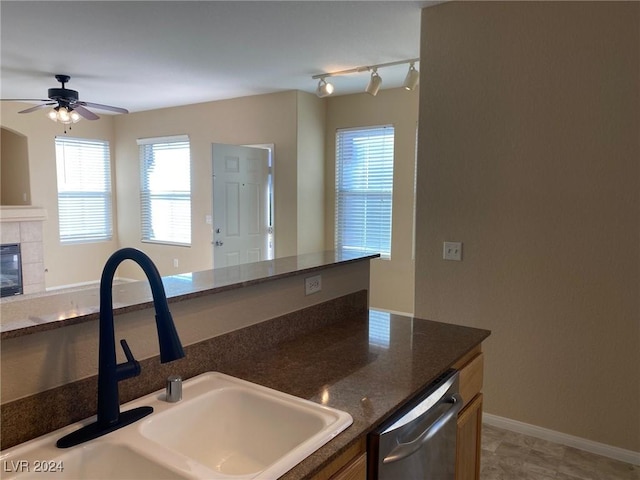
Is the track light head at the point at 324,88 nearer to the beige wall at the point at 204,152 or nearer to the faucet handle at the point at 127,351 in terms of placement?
the beige wall at the point at 204,152

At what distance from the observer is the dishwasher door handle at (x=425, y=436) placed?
1.18 meters

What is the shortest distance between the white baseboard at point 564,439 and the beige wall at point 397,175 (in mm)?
2277

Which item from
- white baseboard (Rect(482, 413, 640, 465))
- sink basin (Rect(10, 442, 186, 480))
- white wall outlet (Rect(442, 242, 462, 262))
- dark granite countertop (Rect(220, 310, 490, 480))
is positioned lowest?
white baseboard (Rect(482, 413, 640, 465))

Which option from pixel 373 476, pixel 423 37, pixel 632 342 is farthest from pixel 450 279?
pixel 373 476

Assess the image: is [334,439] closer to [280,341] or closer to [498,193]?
[280,341]

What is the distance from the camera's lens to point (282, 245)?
17.7 ft

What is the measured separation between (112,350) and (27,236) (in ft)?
18.7

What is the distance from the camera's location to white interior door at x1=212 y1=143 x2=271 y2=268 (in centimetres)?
487

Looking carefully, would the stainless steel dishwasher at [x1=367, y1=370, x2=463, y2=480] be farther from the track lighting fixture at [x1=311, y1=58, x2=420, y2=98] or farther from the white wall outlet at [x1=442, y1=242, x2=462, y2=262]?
the track lighting fixture at [x1=311, y1=58, x2=420, y2=98]

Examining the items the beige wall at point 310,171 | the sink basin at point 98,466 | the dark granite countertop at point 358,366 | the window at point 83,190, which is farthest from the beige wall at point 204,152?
the sink basin at point 98,466

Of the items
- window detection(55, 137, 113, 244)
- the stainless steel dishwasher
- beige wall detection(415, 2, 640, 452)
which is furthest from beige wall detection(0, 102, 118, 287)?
the stainless steel dishwasher

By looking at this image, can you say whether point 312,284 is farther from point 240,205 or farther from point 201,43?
point 240,205

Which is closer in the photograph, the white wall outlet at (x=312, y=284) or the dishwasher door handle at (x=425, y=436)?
the dishwasher door handle at (x=425, y=436)

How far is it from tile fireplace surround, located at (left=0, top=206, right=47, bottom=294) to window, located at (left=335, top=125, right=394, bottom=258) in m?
3.84
